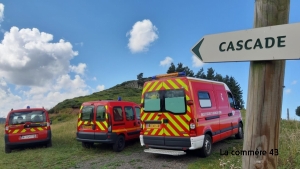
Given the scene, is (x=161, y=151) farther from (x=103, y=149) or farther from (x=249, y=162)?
(x=249, y=162)

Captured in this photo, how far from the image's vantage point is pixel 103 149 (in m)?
9.30

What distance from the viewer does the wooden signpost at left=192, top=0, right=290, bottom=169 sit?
1861 mm

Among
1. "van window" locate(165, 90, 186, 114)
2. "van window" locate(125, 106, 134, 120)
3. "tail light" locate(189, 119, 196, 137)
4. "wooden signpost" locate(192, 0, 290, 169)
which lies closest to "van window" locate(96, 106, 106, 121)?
"van window" locate(125, 106, 134, 120)

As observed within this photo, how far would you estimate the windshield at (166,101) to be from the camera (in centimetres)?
678

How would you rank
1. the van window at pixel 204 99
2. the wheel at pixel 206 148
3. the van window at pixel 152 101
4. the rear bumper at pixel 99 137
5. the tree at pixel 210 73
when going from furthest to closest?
1. the tree at pixel 210 73
2. the rear bumper at pixel 99 137
3. the van window at pixel 152 101
4. the van window at pixel 204 99
5. the wheel at pixel 206 148

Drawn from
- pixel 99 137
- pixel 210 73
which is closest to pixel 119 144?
pixel 99 137

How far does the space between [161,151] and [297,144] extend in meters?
3.52

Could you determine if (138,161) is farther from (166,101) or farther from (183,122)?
(166,101)

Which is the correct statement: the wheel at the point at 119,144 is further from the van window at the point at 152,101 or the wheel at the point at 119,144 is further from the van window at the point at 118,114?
the van window at the point at 152,101

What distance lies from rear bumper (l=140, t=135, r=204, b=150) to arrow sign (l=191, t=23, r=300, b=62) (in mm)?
4609

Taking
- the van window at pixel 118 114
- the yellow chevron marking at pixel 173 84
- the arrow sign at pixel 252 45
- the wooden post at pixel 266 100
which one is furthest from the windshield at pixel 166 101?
the wooden post at pixel 266 100

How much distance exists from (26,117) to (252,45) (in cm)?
1026

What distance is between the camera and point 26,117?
396 inches

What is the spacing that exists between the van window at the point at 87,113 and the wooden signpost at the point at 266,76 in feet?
24.6
